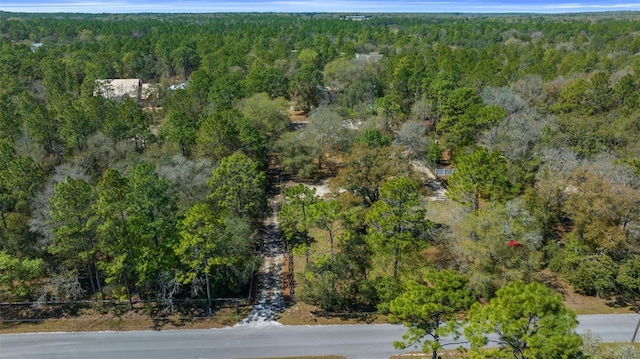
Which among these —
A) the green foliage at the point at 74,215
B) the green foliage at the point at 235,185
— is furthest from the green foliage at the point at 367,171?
the green foliage at the point at 74,215

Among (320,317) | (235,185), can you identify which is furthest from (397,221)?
(235,185)

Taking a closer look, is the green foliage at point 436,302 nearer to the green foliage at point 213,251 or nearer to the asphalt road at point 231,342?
the asphalt road at point 231,342

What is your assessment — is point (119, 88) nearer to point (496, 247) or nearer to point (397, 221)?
point (397, 221)

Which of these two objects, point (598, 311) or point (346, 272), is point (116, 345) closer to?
point (346, 272)

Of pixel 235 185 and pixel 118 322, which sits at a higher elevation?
pixel 235 185

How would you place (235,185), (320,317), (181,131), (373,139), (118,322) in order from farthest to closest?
1. (373,139)
2. (181,131)
3. (235,185)
4. (320,317)
5. (118,322)

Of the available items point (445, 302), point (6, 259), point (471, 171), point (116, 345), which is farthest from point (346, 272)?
point (6, 259)
